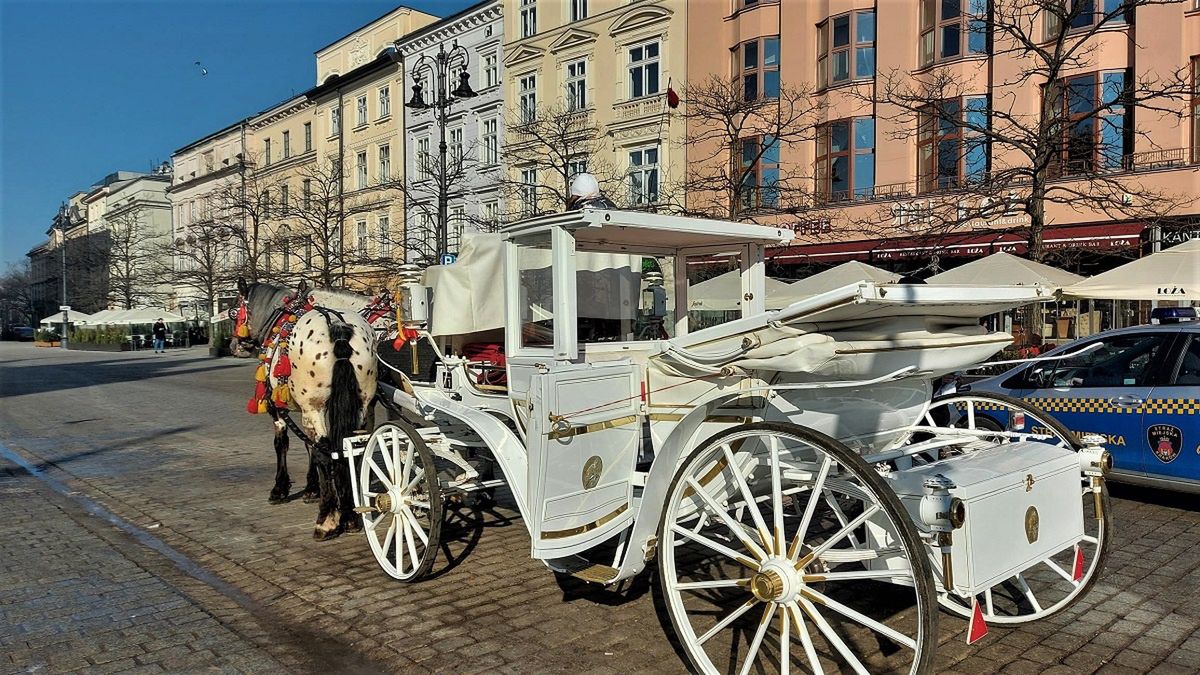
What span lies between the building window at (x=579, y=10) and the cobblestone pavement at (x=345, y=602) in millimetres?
23623

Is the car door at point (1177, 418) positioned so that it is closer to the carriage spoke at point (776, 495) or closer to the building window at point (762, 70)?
the carriage spoke at point (776, 495)

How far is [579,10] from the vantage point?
28359 millimetres

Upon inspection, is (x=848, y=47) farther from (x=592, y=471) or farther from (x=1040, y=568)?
(x=592, y=471)

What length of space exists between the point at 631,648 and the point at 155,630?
2.71 metres

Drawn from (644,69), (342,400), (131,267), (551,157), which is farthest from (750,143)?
(131,267)

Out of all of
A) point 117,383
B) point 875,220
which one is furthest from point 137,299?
point 875,220

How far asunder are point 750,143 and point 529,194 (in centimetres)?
775

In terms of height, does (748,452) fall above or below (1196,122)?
below

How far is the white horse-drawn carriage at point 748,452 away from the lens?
127 inches

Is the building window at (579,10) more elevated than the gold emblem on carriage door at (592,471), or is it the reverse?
the building window at (579,10)

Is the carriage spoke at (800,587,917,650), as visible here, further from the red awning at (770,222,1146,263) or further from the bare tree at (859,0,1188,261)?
the red awning at (770,222,1146,263)

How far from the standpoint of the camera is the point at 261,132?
1929 inches

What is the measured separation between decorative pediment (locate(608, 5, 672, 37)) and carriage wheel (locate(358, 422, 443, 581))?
902 inches

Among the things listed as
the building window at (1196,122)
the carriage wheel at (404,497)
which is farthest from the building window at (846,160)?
the carriage wheel at (404,497)
